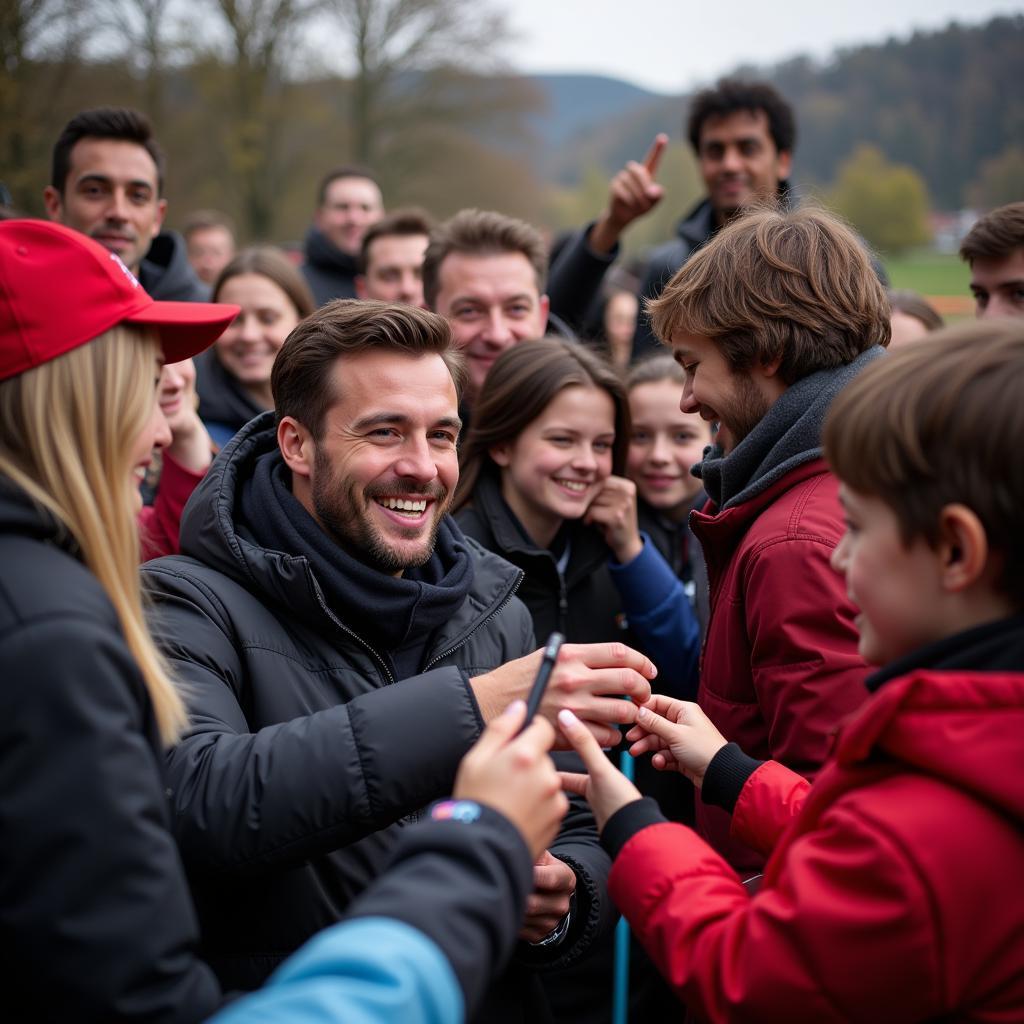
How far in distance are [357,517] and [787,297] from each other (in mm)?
1275

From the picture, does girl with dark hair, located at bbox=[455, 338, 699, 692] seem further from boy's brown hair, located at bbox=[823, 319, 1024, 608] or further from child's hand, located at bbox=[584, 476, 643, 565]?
boy's brown hair, located at bbox=[823, 319, 1024, 608]

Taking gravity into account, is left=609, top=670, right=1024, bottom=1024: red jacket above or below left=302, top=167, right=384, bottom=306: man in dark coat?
below

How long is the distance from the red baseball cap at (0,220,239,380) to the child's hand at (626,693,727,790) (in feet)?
4.61

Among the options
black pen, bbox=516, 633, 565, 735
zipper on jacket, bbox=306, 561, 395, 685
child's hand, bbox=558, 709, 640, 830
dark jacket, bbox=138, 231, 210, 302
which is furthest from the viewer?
dark jacket, bbox=138, 231, 210, 302

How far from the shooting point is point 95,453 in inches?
67.4

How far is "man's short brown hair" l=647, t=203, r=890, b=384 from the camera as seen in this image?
2652 mm

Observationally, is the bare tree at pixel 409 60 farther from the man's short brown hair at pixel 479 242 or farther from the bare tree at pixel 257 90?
the man's short brown hair at pixel 479 242

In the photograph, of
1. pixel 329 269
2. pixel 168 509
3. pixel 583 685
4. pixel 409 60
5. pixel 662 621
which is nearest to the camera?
pixel 583 685

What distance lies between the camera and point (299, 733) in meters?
2.17

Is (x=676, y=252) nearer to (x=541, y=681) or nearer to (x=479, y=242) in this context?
(x=479, y=242)

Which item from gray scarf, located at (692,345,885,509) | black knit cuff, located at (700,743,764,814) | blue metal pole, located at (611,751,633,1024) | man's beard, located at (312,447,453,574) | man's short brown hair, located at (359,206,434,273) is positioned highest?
man's short brown hair, located at (359,206,434,273)

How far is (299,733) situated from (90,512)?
72 centimetres

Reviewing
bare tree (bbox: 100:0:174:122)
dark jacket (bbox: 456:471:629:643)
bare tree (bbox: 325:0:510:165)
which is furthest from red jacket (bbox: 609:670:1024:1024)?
bare tree (bbox: 325:0:510:165)

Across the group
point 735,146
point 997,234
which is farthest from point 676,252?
point 997,234
